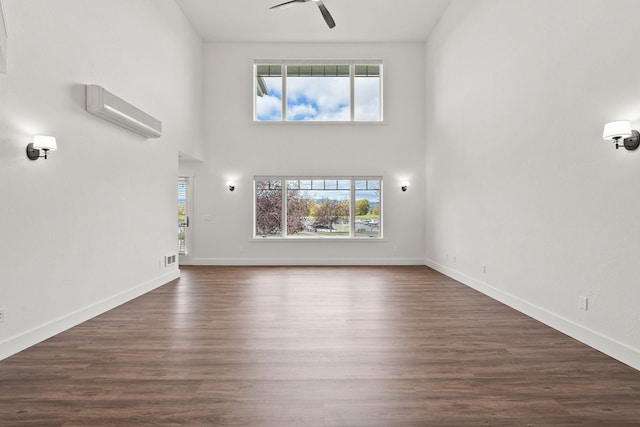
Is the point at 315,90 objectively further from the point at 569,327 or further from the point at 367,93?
the point at 569,327

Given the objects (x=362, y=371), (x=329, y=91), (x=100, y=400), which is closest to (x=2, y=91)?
(x=100, y=400)

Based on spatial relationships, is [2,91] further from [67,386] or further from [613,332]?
[613,332]

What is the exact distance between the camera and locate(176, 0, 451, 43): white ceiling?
6.62 meters

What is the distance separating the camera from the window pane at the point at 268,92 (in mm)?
8188

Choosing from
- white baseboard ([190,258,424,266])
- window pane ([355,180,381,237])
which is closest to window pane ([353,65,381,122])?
window pane ([355,180,381,237])

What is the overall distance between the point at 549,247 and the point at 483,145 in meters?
1.99

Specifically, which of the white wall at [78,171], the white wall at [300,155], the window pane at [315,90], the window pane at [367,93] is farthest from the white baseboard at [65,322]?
the window pane at [367,93]

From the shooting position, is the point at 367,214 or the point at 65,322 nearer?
the point at 65,322

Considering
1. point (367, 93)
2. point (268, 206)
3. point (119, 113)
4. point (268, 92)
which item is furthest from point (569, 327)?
point (268, 92)

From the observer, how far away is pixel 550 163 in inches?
147

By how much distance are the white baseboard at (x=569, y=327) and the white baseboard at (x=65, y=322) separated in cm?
481

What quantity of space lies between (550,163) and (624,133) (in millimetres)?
1038

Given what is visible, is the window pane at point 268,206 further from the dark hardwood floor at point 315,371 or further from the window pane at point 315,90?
the dark hardwood floor at point 315,371

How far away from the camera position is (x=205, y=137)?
7988 mm
